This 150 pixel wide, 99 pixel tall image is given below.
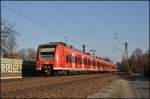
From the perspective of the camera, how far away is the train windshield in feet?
115

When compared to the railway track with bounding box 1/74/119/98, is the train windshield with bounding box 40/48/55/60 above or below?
above

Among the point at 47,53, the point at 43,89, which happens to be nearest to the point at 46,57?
the point at 47,53

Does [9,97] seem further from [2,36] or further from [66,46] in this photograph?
[2,36]

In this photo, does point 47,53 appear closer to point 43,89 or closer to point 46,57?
point 46,57

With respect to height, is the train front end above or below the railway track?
above

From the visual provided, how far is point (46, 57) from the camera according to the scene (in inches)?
1395

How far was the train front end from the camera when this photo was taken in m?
35.1

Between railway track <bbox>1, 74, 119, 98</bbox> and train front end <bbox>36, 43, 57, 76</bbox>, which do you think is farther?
train front end <bbox>36, 43, 57, 76</bbox>

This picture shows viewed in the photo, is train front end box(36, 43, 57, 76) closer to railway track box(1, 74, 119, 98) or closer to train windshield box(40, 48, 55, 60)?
train windshield box(40, 48, 55, 60)

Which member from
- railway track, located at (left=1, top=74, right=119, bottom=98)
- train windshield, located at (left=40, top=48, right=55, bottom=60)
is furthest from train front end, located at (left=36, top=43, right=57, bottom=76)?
railway track, located at (left=1, top=74, right=119, bottom=98)

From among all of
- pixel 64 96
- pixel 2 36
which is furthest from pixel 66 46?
pixel 64 96

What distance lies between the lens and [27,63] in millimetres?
44906

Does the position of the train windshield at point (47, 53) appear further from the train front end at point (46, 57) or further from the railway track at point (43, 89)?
the railway track at point (43, 89)

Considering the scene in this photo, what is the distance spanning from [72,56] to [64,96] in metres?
25.4
